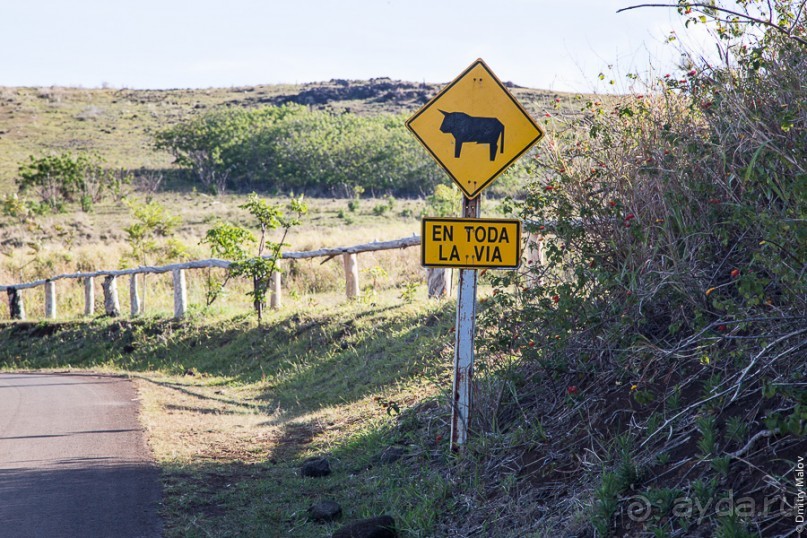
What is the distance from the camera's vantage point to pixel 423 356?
9.47 meters

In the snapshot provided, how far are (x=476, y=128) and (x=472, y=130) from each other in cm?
3

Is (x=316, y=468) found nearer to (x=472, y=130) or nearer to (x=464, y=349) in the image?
(x=464, y=349)

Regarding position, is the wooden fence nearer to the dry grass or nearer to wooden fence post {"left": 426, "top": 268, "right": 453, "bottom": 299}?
wooden fence post {"left": 426, "top": 268, "right": 453, "bottom": 299}

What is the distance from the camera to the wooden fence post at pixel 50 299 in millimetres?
20453

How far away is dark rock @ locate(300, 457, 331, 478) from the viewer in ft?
22.6

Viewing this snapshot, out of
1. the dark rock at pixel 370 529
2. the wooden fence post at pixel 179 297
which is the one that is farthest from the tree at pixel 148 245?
the dark rock at pixel 370 529

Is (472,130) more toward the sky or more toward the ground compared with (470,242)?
more toward the sky

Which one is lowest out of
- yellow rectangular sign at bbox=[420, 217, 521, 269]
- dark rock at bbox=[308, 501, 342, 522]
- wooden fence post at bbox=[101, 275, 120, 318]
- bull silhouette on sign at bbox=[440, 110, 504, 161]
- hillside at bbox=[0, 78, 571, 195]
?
wooden fence post at bbox=[101, 275, 120, 318]

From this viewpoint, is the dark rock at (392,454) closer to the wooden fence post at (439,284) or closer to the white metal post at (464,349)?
the white metal post at (464,349)

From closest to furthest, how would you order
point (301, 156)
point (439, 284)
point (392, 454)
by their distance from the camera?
1. point (392, 454)
2. point (439, 284)
3. point (301, 156)

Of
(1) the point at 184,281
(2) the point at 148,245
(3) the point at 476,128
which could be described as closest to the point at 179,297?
(1) the point at 184,281

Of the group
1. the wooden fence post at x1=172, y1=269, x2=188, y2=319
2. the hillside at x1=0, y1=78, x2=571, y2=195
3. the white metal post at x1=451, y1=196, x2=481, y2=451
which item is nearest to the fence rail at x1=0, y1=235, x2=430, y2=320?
the wooden fence post at x1=172, y1=269, x2=188, y2=319

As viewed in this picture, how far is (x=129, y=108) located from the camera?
3012 inches

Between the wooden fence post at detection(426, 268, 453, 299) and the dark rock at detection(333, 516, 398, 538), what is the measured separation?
717 cm
